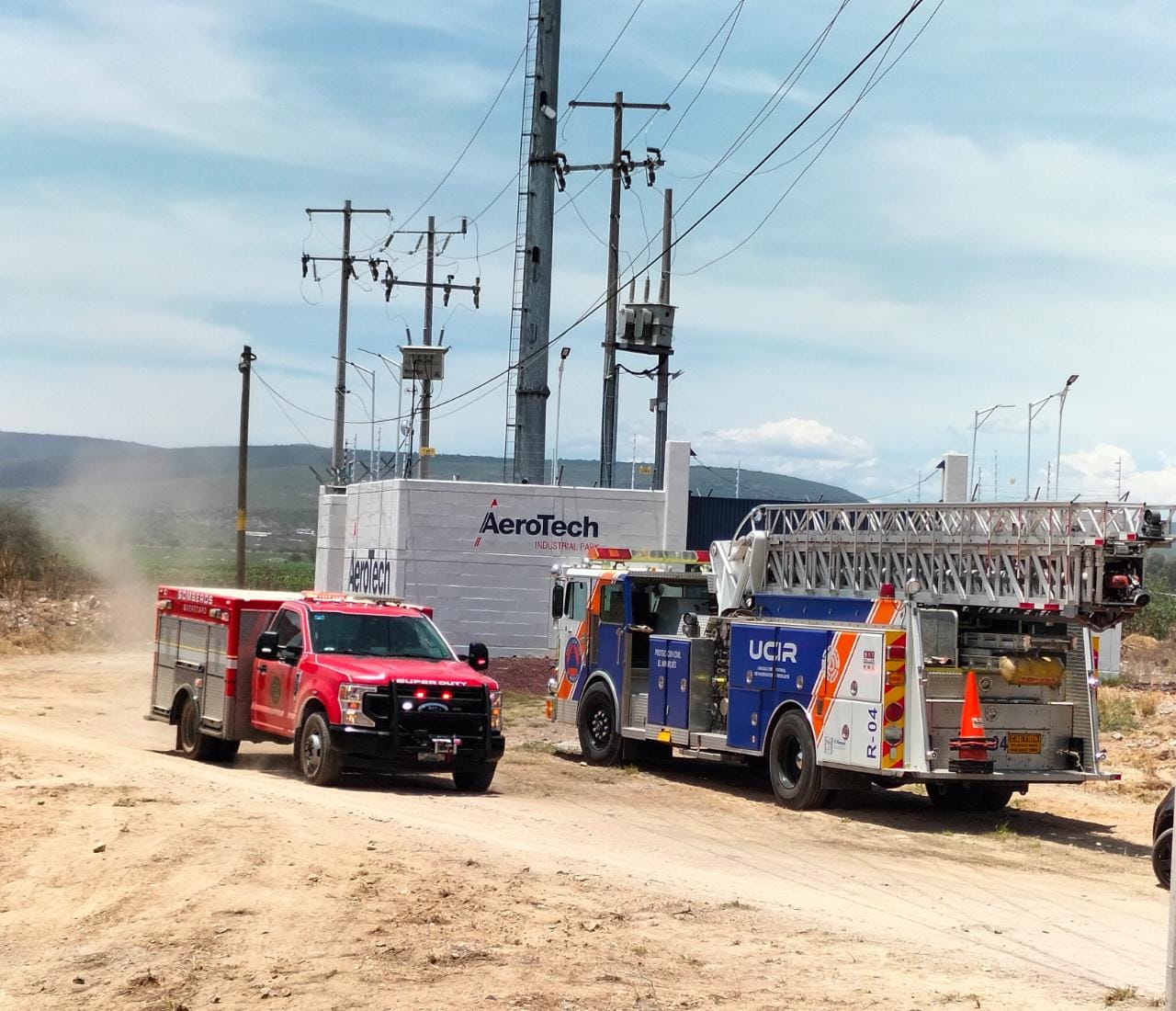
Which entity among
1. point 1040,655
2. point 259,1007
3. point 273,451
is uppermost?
point 273,451

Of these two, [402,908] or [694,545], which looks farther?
[694,545]

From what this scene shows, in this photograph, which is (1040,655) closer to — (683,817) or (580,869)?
(683,817)

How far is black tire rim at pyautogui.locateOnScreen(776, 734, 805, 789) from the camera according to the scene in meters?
17.7

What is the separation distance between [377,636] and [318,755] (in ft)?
5.76

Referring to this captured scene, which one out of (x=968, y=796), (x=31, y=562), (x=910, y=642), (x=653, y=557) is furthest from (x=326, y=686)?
(x=31, y=562)

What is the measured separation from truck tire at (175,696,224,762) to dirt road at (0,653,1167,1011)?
6.11 ft

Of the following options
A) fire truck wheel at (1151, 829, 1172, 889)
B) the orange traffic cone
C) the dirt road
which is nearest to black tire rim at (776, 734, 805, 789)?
the dirt road

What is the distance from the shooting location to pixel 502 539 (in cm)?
3356

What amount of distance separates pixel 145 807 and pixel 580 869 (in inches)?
161

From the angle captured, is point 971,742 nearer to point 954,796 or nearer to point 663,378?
point 954,796

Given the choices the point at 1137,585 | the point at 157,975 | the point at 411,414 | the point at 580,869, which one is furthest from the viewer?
the point at 411,414

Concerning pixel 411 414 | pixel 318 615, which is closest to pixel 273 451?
pixel 411 414

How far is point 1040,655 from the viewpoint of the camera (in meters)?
16.6

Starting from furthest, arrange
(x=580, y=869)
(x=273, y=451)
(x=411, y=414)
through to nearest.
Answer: (x=273, y=451) → (x=411, y=414) → (x=580, y=869)
